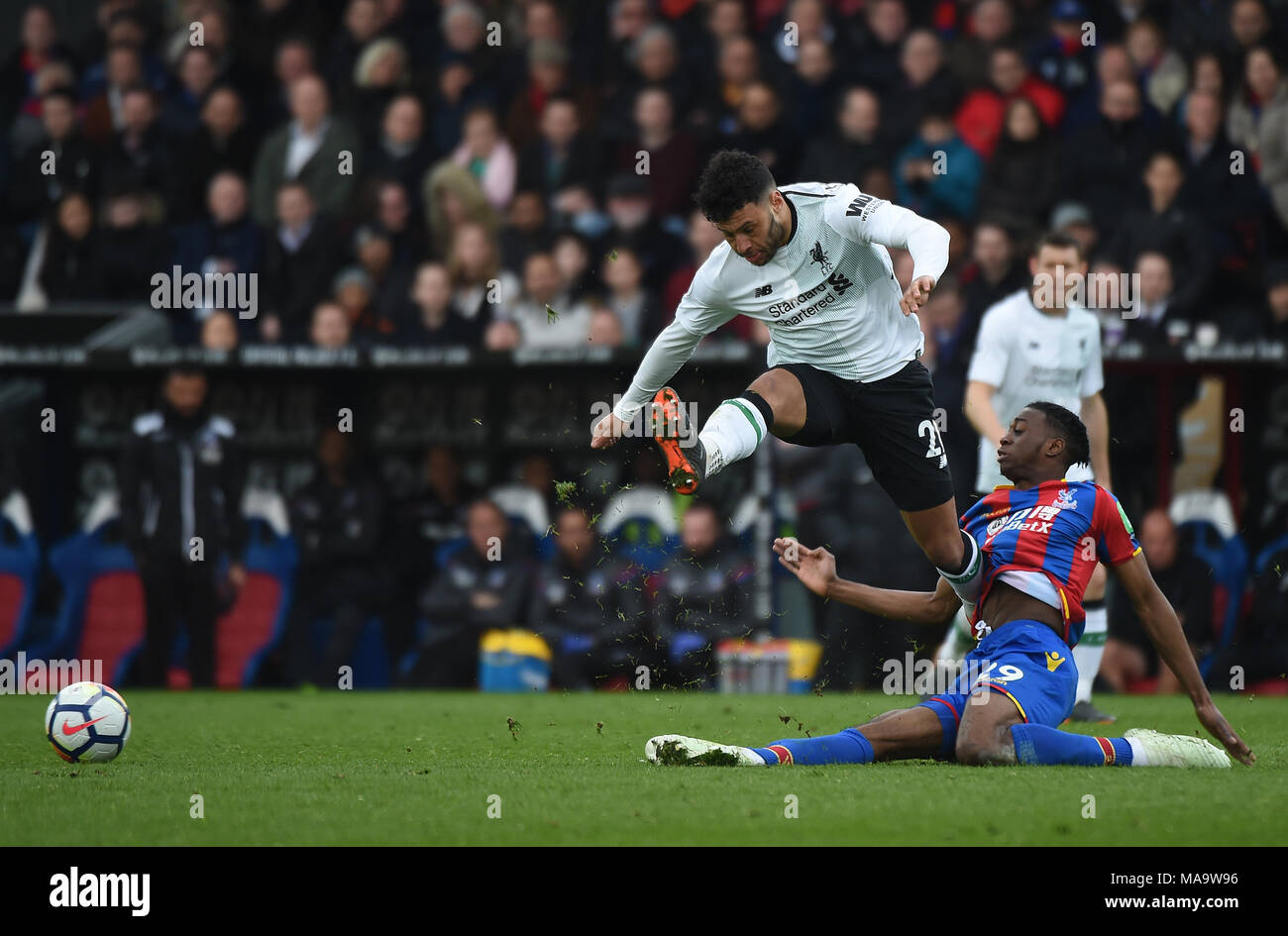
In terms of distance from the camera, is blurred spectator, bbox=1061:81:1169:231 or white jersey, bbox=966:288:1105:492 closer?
white jersey, bbox=966:288:1105:492

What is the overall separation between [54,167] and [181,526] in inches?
162

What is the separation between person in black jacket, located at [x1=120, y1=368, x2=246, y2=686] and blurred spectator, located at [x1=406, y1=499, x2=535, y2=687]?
1.45m

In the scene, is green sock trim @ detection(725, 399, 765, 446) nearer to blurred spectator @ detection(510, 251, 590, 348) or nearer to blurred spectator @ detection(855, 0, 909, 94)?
blurred spectator @ detection(510, 251, 590, 348)

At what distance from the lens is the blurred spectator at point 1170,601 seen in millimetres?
10344

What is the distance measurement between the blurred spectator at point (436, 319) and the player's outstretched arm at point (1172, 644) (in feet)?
22.1

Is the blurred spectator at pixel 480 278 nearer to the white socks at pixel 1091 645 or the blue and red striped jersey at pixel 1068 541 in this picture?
the white socks at pixel 1091 645

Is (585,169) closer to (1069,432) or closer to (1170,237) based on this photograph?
(1170,237)

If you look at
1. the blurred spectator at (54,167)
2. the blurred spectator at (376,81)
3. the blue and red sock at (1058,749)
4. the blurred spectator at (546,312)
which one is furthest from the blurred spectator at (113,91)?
the blue and red sock at (1058,749)

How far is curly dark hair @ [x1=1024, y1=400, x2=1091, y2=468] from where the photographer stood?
242 inches

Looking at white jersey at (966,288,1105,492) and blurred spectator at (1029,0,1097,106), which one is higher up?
blurred spectator at (1029,0,1097,106)

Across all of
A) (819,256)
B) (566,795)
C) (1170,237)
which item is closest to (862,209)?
(819,256)

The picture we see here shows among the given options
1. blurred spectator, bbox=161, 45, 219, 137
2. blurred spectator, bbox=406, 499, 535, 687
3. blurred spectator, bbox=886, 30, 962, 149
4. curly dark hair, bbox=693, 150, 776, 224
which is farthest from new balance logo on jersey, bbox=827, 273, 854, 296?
blurred spectator, bbox=161, 45, 219, 137

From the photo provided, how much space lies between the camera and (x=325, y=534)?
11797mm

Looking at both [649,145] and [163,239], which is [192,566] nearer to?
[163,239]
